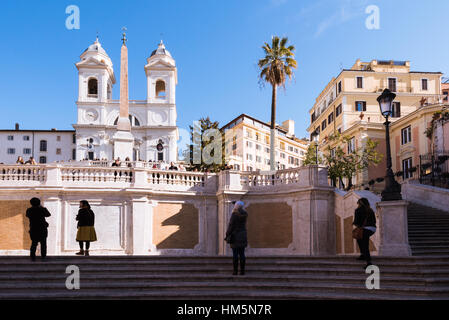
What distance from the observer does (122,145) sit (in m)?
42.0

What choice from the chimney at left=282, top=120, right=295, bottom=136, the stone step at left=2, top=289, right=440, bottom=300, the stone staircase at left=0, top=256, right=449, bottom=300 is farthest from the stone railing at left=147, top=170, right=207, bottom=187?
the chimney at left=282, top=120, right=295, bottom=136

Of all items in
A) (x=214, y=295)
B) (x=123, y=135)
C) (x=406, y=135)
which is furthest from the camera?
(x=406, y=135)

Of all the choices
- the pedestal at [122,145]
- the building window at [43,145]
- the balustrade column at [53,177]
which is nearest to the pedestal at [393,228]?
the balustrade column at [53,177]

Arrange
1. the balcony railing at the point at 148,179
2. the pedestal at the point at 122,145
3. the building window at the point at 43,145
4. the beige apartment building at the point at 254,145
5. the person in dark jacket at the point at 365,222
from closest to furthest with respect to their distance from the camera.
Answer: the person in dark jacket at the point at 365,222 → the balcony railing at the point at 148,179 → the pedestal at the point at 122,145 → the beige apartment building at the point at 254,145 → the building window at the point at 43,145

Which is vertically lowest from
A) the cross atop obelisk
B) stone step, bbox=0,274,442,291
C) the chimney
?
stone step, bbox=0,274,442,291

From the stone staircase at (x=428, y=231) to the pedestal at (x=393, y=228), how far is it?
1026mm

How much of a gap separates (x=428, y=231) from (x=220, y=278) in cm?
885

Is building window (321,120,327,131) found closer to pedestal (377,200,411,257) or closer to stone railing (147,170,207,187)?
stone railing (147,170,207,187)

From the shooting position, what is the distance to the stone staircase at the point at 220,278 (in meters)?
12.0

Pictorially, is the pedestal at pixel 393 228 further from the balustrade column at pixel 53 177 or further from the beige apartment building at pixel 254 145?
the beige apartment building at pixel 254 145

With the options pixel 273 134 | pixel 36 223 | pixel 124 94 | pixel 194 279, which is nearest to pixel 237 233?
pixel 194 279

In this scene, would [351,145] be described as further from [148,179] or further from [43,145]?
[43,145]

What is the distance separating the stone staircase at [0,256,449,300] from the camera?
12.0 m

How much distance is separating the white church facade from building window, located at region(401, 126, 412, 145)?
4898 centimetres
